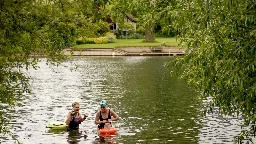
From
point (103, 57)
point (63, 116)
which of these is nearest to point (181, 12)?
point (63, 116)

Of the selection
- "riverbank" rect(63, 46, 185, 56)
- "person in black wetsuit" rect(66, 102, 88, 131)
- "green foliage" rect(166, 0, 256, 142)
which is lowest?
"riverbank" rect(63, 46, 185, 56)

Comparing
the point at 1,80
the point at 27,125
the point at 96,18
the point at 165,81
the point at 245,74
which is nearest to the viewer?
the point at 245,74

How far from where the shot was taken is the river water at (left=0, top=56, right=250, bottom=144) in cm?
2852

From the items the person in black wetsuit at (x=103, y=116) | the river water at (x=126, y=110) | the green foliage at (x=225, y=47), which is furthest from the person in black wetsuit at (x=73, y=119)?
the green foliage at (x=225, y=47)

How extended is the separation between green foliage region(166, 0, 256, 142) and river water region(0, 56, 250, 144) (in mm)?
3610

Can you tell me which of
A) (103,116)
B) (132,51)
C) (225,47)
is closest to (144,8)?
(225,47)

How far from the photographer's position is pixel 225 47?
14875mm

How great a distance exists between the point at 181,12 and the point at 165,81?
39804 millimetres

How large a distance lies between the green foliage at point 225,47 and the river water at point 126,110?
3610mm

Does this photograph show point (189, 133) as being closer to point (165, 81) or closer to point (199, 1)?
point (199, 1)

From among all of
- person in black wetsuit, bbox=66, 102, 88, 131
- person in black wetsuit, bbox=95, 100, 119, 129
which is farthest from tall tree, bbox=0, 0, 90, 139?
person in black wetsuit, bbox=66, 102, 88, 131

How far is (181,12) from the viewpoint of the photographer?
17.5 m

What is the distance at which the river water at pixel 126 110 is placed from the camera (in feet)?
93.6

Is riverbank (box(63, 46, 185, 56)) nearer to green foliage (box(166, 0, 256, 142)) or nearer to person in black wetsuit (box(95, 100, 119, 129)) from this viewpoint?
person in black wetsuit (box(95, 100, 119, 129))
